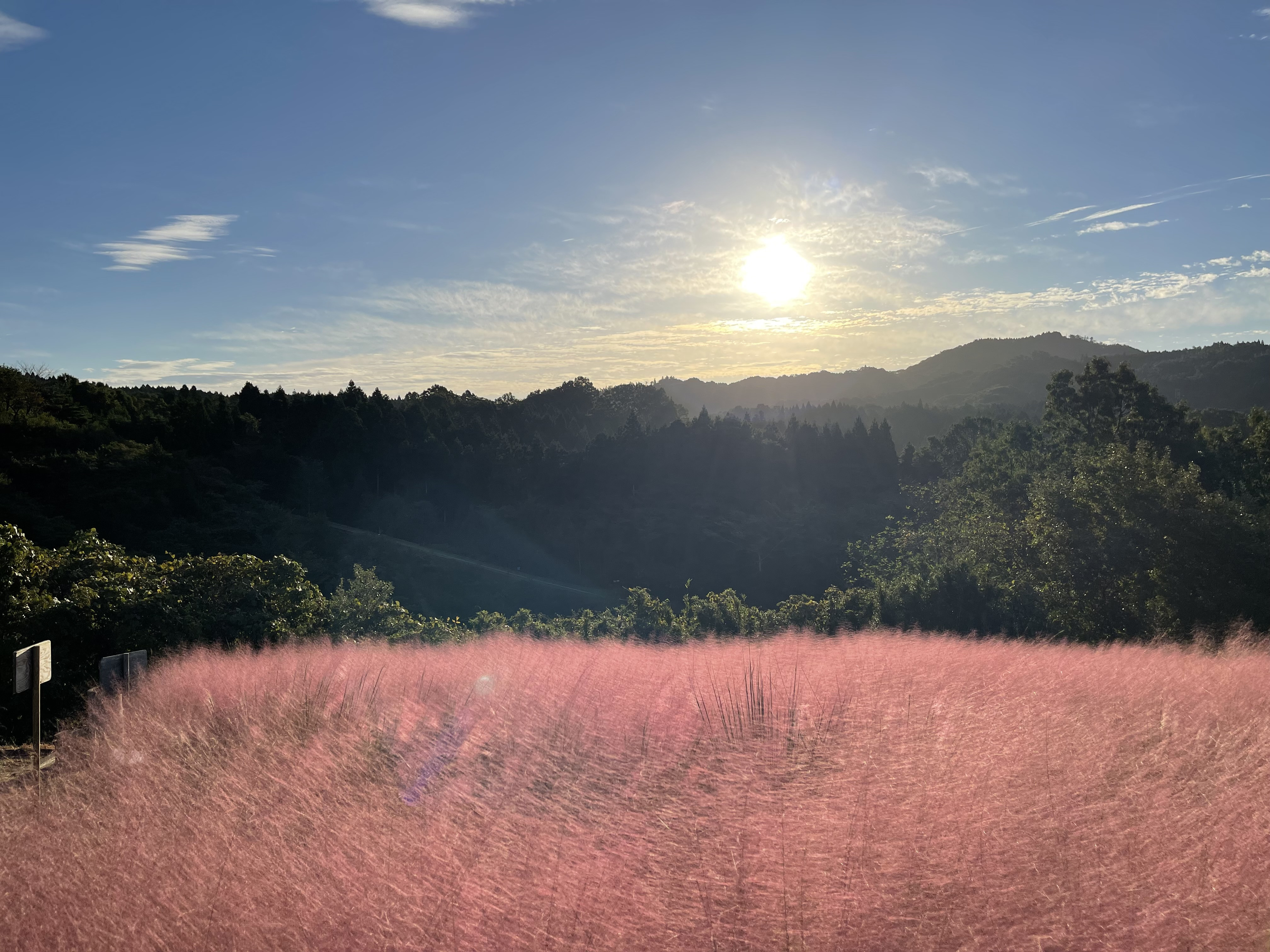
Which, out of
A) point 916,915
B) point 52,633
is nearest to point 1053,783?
point 916,915

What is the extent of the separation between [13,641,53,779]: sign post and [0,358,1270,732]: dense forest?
5150 millimetres

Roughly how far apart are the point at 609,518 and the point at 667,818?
61.5 metres

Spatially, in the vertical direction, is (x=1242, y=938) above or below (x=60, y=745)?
above

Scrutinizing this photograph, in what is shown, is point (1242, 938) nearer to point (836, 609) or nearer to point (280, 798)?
point (280, 798)

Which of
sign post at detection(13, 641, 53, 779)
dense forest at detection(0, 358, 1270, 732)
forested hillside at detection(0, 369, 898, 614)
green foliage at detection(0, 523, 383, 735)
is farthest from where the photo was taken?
forested hillside at detection(0, 369, 898, 614)

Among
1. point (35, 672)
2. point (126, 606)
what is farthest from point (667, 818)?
point (126, 606)

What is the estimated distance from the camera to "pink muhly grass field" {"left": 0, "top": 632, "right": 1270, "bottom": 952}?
331 cm

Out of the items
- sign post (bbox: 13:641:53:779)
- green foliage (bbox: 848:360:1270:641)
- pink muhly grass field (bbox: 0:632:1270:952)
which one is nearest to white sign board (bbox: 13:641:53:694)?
sign post (bbox: 13:641:53:779)

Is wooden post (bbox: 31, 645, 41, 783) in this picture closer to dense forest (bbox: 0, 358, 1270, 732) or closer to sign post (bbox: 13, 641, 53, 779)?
sign post (bbox: 13, 641, 53, 779)

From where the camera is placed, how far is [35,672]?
5656 millimetres

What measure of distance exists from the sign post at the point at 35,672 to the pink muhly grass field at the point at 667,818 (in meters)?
0.48

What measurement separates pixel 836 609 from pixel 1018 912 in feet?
55.5

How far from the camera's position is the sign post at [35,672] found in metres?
5.44

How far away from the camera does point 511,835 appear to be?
4.11m
